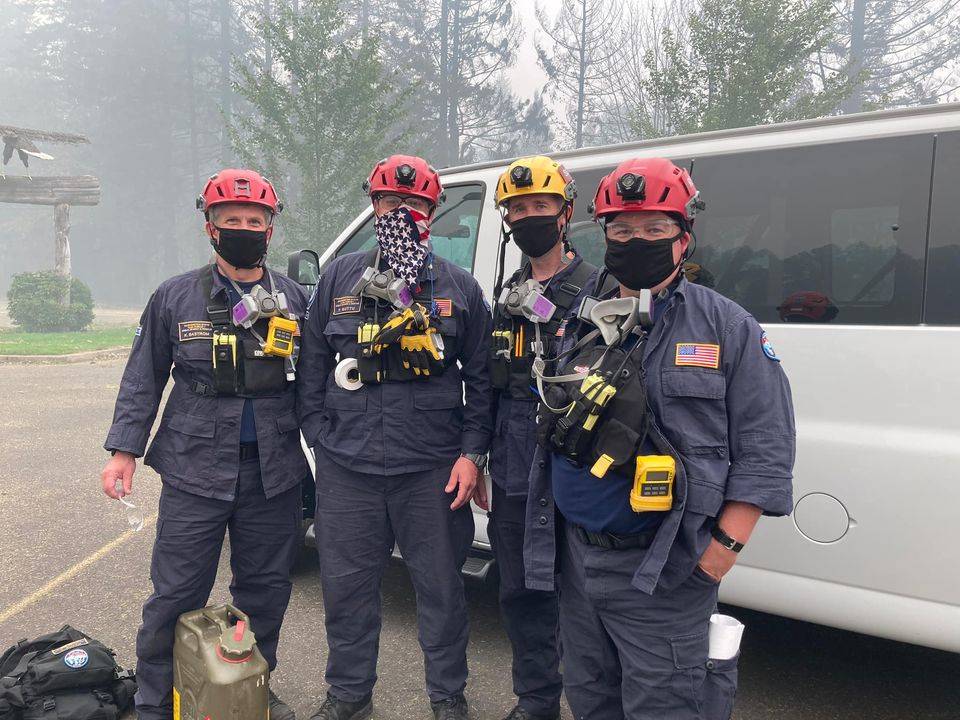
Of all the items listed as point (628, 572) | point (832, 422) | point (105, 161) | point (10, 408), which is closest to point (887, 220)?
point (832, 422)

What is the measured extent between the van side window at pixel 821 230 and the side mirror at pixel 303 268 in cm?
186

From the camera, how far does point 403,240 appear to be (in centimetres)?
263

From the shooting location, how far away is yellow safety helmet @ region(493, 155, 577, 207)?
2467 mm

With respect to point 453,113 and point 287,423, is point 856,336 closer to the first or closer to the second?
point 287,423

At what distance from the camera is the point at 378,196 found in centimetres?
264

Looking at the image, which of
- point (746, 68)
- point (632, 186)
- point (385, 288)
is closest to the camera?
point (632, 186)

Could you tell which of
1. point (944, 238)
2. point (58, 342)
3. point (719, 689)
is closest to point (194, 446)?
point (719, 689)

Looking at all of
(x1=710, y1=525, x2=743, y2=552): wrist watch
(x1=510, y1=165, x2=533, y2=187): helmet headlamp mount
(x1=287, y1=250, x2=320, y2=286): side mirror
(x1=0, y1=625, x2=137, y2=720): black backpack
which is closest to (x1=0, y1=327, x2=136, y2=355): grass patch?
(x1=287, y1=250, x2=320, y2=286): side mirror

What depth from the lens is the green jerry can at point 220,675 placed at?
225 centimetres

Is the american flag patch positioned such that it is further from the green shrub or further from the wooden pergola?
the green shrub

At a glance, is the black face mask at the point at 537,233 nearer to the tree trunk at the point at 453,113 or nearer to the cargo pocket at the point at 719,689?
the cargo pocket at the point at 719,689

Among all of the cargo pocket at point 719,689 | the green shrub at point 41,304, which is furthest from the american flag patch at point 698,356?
the green shrub at point 41,304

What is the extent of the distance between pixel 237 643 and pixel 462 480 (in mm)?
939

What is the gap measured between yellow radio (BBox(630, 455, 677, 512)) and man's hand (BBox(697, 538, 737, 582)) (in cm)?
16
